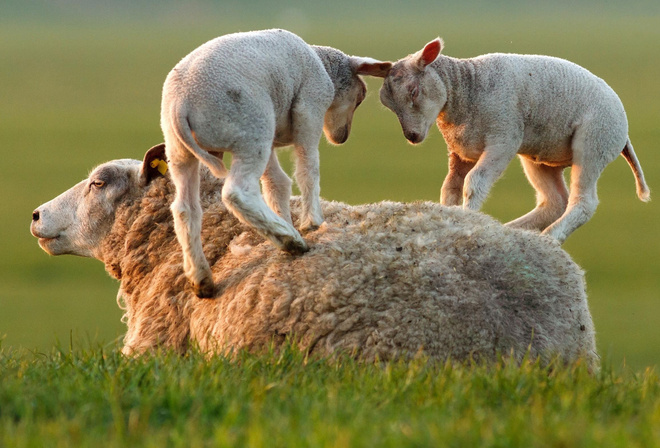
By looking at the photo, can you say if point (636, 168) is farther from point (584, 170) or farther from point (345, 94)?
point (345, 94)

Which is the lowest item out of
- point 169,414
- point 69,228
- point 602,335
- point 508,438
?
point 602,335

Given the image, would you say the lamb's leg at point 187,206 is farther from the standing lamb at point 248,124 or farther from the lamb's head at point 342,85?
the lamb's head at point 342,85

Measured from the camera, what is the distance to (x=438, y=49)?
6188 mm

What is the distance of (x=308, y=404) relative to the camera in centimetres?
366

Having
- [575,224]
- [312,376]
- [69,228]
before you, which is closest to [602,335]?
[575,224]

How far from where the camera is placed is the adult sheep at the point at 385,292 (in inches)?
197

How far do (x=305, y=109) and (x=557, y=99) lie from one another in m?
1.84

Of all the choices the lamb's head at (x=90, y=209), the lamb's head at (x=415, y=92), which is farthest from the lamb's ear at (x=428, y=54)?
the lamb's head at (x=90, y=209)

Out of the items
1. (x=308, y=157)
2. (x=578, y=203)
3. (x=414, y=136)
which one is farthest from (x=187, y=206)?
(x=578, y=203)

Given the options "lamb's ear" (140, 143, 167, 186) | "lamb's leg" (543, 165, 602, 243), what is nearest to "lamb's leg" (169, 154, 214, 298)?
"lamb's ear" (140, 143, 167, 186)

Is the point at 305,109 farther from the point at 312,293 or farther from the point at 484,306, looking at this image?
the point at 484,306

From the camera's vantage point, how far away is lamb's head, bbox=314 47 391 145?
601 centimetres

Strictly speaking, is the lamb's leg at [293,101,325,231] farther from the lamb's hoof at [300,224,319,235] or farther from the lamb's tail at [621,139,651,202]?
the lamb's tail at [621,139,651,202]

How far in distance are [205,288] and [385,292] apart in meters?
1.18
